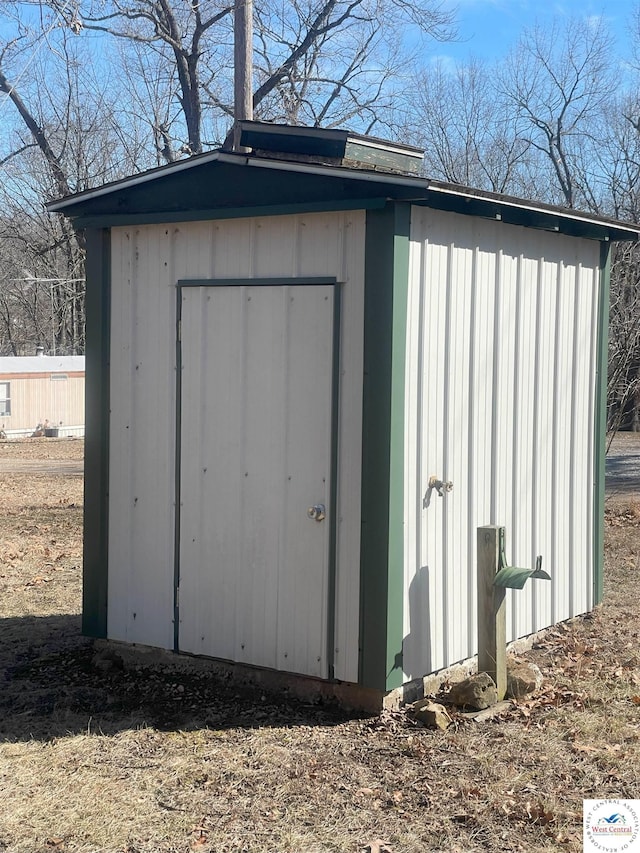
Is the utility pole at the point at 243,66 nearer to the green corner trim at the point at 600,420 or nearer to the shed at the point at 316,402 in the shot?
the green corner trim at the point at 600,420

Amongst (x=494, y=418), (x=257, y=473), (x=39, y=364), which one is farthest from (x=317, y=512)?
(x=39, y=364)

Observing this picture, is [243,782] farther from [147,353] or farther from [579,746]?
[147,353]

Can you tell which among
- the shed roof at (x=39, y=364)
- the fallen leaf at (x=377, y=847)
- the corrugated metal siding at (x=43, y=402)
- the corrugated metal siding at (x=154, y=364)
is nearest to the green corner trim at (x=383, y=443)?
the corrugated metal siding at (x=154, y=364)

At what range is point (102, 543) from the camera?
6438 mm

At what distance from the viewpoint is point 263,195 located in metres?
5.71

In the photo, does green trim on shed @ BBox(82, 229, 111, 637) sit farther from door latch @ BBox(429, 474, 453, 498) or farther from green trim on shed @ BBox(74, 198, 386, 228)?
door latch @ BBox(429, 474, 453, 498)

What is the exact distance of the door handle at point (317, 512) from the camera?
218 inches

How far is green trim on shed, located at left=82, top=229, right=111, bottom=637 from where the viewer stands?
638 centimetres

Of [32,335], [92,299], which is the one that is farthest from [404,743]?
[32,335]

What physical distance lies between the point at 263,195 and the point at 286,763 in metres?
3.01

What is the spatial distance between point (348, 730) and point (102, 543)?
6.92ft

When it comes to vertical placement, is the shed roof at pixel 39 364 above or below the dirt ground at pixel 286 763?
above

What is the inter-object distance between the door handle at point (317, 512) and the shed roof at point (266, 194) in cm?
159

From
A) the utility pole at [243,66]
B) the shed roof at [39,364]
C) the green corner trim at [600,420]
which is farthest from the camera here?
the shed roof at [39,364]
